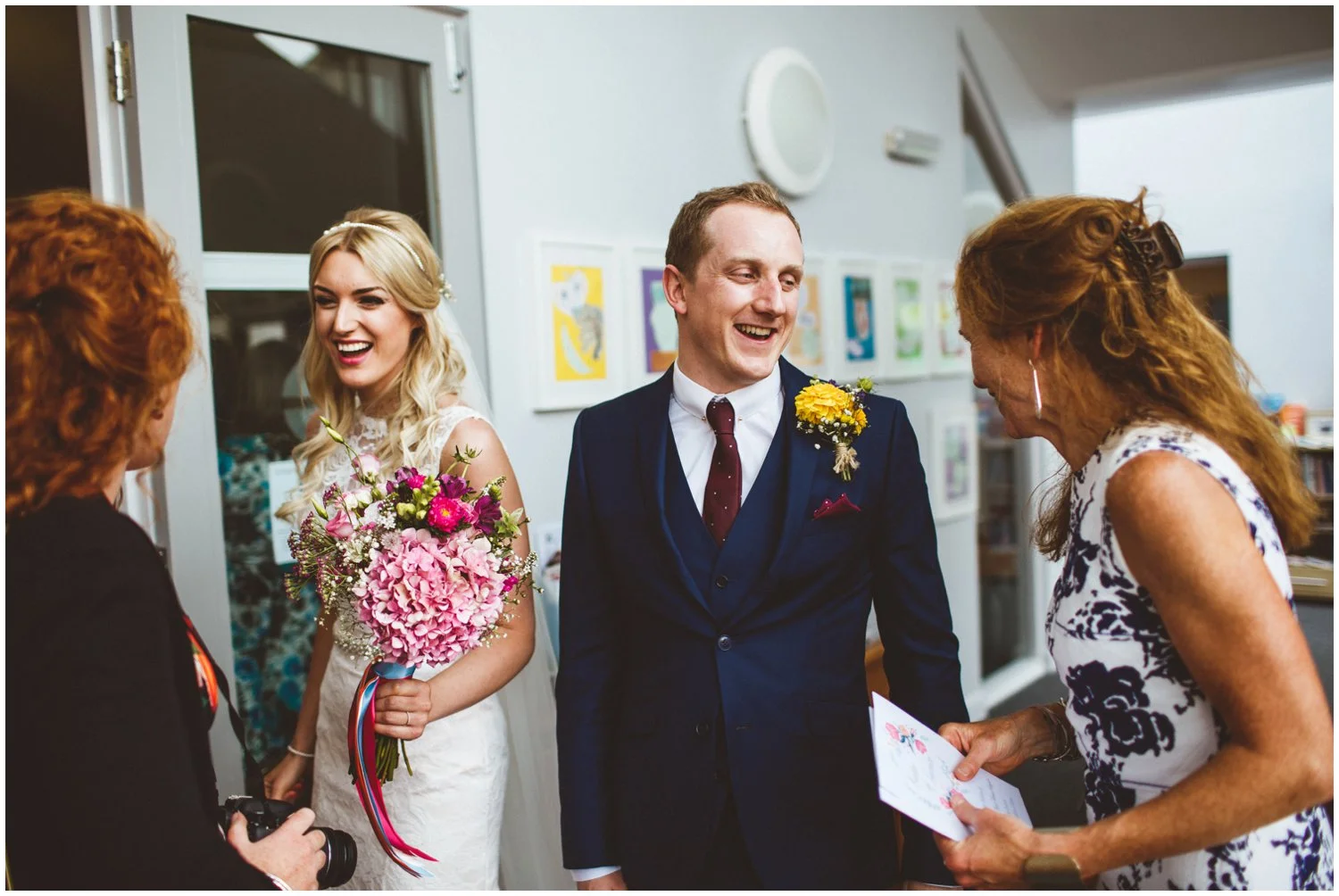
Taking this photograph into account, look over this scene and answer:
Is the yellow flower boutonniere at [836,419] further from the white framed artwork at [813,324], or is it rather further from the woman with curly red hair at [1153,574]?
the white framed artwork at [813,324]

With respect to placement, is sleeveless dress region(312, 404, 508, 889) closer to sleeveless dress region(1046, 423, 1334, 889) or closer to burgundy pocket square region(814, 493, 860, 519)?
burgundy pocket square region(814, 493, 860, 519)

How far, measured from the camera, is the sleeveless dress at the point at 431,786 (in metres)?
1.93

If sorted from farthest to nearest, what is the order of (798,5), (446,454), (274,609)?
(798,5)
(274,609)
(446,454)

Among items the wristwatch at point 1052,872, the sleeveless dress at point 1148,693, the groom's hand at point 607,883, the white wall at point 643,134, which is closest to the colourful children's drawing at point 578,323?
the white wall at point 643,134

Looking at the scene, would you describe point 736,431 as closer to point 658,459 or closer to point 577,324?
point 658,459

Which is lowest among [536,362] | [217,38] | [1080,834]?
[1080,834]

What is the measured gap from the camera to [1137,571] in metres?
1.20

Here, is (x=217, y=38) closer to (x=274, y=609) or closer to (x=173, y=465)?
(x=173, y=465)

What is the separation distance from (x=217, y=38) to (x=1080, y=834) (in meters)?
2.46

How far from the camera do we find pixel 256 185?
2533 mm

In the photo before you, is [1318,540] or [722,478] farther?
[1318,540]

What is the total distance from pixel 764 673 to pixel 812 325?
2.64 metres

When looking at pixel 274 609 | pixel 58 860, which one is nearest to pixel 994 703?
pixel 274 609

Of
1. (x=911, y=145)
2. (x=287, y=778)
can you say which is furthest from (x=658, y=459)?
(x=911, y=145)
